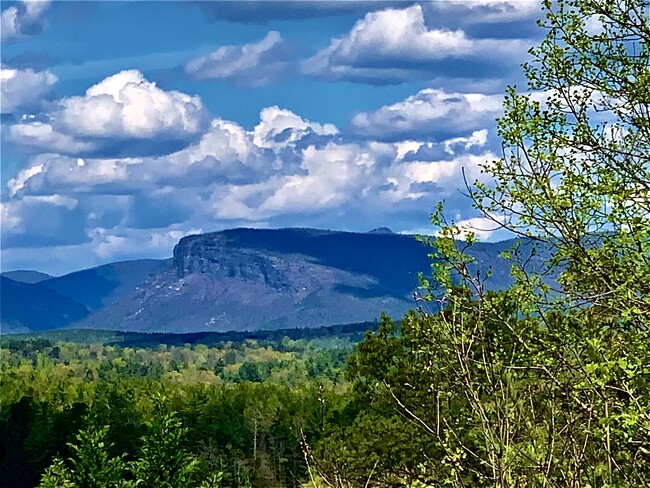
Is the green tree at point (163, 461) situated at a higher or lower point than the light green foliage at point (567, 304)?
lower

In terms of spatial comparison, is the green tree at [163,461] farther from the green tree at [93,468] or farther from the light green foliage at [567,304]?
the light green foliage at [567,304]

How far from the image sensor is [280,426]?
332 ft

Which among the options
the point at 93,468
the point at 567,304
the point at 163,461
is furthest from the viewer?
the point at 93,468

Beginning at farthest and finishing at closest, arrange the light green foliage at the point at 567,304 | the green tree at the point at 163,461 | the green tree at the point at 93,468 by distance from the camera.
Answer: the green tree at the point at 93,468 < the green tree at the point at 163,461 < the light green foliage at the point at 567,304

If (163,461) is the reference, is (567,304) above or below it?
above

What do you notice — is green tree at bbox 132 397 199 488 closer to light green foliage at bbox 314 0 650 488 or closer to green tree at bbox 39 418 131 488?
green tree at bbox 39 418 131 488

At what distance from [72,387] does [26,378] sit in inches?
1151

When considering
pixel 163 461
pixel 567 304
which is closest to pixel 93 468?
pixel 163 461

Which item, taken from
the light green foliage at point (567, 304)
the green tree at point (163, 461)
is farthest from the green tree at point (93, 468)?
the light green foliage at point (567, 304)

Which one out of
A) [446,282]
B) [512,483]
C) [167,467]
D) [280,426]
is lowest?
[280,426]

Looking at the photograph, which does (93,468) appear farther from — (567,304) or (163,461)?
(567,304)

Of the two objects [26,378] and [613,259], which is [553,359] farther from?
[26,378]

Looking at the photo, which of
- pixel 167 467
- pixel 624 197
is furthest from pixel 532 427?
pixel 167 467

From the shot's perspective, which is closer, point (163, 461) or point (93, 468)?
point (163, 461)
